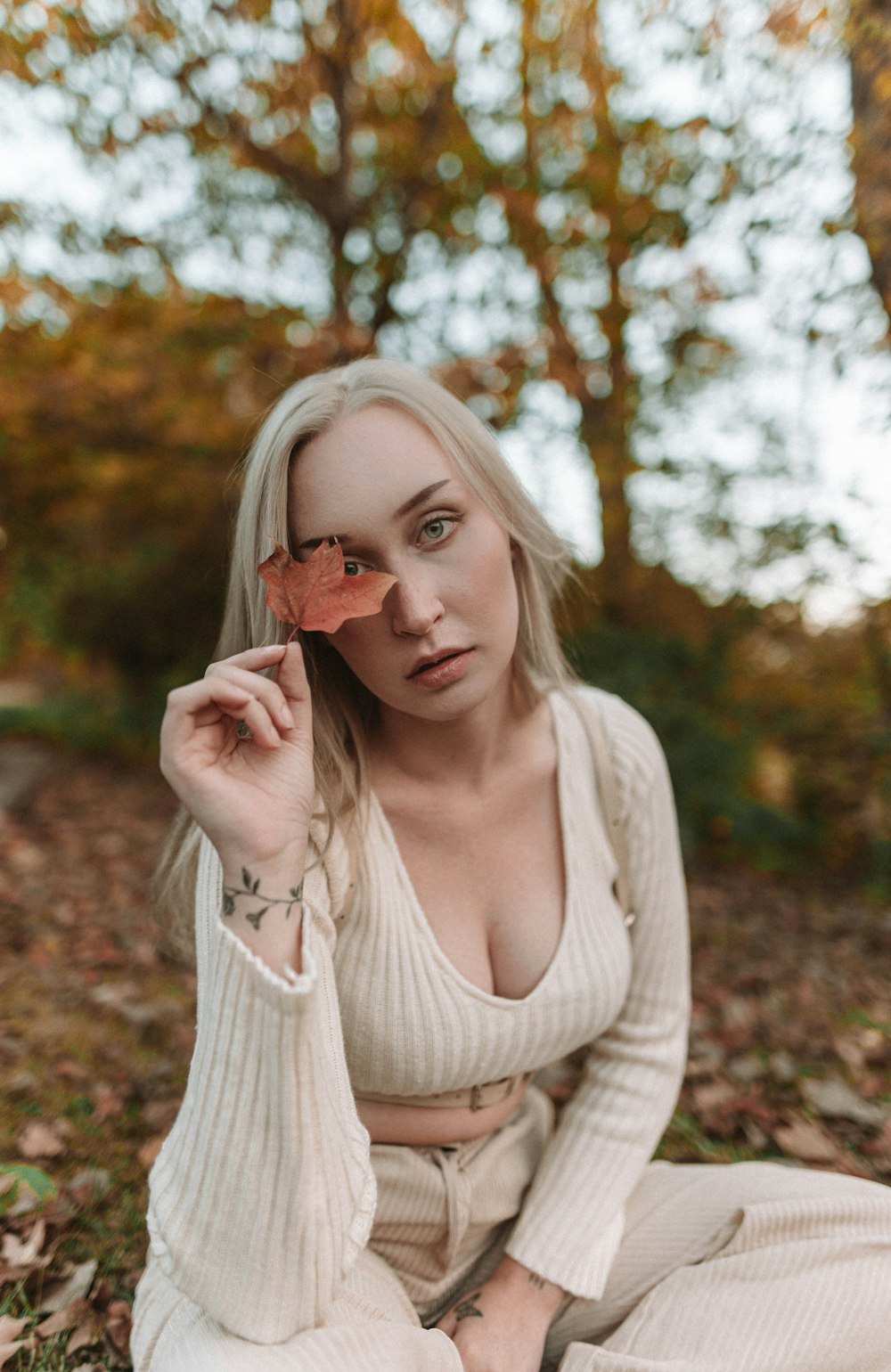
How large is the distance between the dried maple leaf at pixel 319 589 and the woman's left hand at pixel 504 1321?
1234 mm

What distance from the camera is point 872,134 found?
324 centimetres

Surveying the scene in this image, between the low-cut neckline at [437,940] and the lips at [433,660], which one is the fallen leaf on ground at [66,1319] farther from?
the lips at [433,660]

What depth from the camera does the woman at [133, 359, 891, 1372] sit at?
1275 millimetres

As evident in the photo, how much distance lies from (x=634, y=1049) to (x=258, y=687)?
119cm

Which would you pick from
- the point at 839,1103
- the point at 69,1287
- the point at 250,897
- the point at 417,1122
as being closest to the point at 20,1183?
the point at 69,1287

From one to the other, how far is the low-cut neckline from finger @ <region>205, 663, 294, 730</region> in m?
0.38

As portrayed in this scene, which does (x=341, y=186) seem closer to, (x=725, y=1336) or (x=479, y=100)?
(x=479, y=100)

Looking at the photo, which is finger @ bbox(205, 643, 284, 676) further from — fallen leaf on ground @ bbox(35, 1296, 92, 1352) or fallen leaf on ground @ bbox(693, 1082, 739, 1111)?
fallen leaf on ground @ bbox(693, 1082, 739, 1111)

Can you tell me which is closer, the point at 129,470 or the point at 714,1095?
the point at 714,1095

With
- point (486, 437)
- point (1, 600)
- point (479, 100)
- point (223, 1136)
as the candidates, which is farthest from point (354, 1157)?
point (1, 600)

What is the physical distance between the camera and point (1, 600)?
8141mm

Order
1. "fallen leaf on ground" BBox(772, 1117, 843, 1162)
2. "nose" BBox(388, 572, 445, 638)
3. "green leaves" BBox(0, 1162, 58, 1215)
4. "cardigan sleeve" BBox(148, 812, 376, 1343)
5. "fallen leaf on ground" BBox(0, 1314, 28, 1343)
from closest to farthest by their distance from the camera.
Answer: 1. "cardigan sleeve" BBox(148, 812, 376, 1343)
2. "nose" BBox(388, 572, 445, 638)
3. "fallen leaf on ground" BBox(0, 1314, 28, 1343)
4. "green leaves" BBox(0, 1162, 58, 1215)
5. "fallen leaf on ground" BBox(772, 1117, 843, 1162)

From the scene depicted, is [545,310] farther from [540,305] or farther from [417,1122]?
[417,1122]

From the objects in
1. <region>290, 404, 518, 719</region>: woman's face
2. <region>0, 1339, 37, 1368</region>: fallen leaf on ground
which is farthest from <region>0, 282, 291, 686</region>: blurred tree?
A: <region>0, 1339, 37, 1368</region>: fallen leaf on ground
